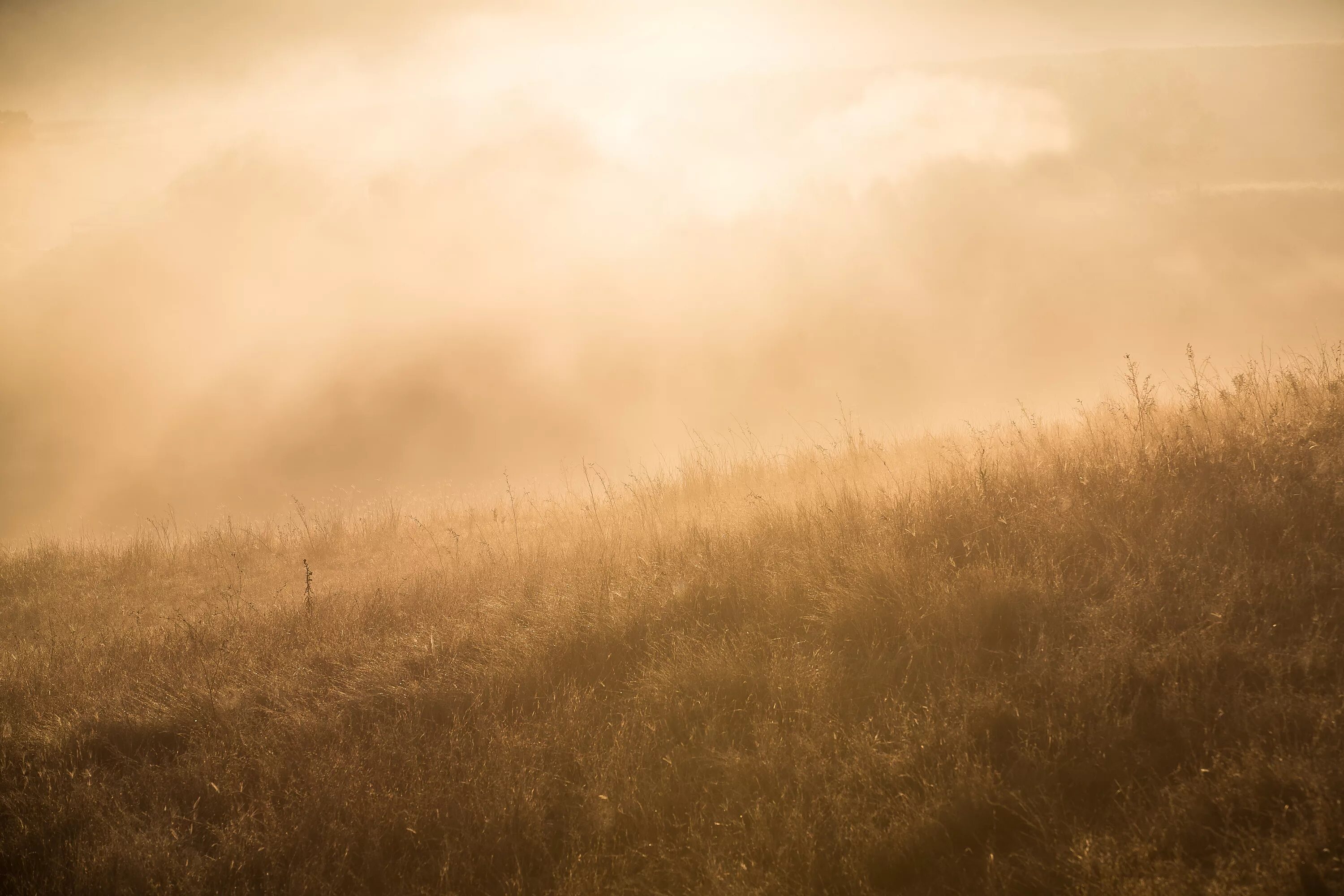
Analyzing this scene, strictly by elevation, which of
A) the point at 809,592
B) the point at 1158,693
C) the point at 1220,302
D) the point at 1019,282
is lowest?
the point at 1158,693

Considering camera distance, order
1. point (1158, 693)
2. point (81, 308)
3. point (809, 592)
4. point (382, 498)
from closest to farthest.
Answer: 1. point (1158, 693)
2. point (809, 592)
3. point (382, 498)
4. point (81, 308)

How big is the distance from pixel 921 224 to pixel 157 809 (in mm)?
35585

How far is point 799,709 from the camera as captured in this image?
14.0 ft

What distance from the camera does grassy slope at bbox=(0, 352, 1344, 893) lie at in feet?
11.2

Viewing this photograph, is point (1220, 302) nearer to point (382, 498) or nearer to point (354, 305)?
point (382, 498)

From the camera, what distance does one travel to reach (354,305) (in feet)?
105

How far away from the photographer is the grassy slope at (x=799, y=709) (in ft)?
11.2

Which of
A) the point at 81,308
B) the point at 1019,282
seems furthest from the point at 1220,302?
the point at 81,308

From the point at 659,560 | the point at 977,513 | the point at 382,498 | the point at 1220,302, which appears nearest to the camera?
the point at 977,513

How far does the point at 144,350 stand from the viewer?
2905 cm

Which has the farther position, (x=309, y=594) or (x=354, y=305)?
(x=354, y=305)

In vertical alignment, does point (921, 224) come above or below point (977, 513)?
above

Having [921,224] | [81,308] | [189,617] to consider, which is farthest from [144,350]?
[921,224]

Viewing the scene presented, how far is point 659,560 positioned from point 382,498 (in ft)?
36.7
